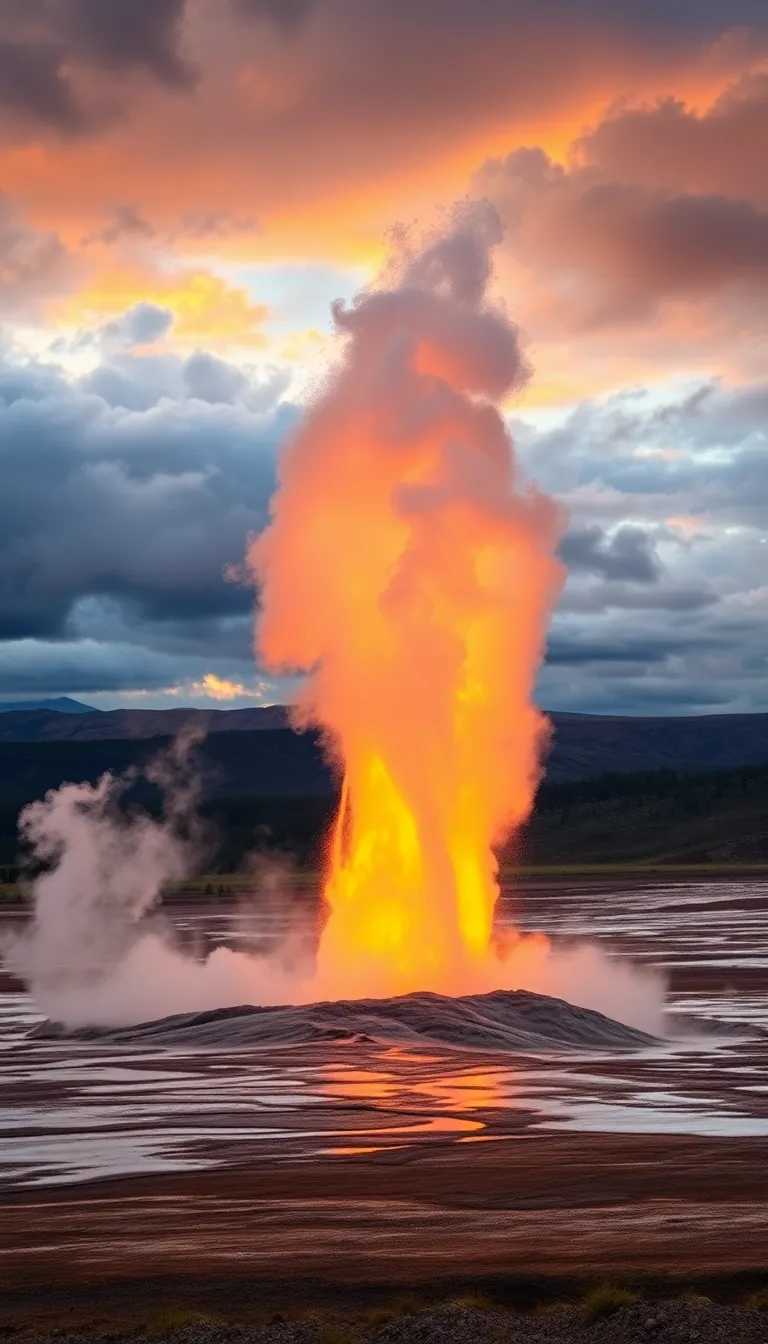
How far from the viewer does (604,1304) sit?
15.5 metres

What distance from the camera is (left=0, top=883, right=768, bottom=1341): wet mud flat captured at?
17359 millimetres

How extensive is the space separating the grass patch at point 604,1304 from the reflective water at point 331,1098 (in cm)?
1012

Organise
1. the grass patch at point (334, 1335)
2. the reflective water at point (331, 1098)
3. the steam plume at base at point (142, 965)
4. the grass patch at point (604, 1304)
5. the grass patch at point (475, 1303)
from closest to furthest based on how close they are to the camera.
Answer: the grass patch at point (334, 1335) < the grass patch at point (604, 1304) < the grass patch at point (475, 1303) < the reflective water at point (331, 1098) < the steam plume at base at point (142, 965)

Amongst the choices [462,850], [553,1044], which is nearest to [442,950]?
[462,850]

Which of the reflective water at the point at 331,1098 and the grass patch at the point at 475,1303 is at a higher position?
the grass patch at the point at 475,1303

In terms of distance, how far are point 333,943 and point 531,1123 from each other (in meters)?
19.3

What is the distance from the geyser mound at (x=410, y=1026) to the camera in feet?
131

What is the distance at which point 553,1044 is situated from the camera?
39594 millimetres

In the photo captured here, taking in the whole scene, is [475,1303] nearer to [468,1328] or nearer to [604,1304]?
[468,1328]

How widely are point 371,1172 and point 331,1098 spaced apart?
7.87 metres

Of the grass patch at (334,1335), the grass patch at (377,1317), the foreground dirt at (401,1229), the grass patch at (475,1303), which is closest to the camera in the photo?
the grass patch at (334,1335)

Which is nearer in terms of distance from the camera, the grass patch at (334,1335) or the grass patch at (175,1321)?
the grass patch at (334,1335)

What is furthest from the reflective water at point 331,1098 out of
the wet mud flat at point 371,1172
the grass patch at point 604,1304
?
the grass patch at point 604,1304

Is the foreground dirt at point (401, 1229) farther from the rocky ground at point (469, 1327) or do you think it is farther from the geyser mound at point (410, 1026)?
the geyser mound at point (410, 1026)
